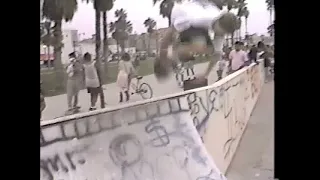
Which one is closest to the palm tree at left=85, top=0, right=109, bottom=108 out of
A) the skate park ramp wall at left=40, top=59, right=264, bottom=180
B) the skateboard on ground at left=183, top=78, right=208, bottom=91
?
the skate park ramp wall at left=40, top=59, right=264, bottom=180

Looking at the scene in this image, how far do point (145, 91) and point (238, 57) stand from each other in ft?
1.25

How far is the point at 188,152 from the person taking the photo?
1664 millimetres

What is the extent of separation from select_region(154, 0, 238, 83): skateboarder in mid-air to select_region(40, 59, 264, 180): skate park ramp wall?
11 centimetres

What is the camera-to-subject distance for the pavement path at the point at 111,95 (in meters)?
1.48

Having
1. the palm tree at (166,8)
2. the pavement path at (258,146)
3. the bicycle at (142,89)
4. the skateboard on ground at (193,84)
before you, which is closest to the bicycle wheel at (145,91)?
the bicycle at (142,89)

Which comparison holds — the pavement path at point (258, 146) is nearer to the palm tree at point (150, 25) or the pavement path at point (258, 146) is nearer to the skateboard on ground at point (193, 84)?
the skateboard on ground at point (193, 84)

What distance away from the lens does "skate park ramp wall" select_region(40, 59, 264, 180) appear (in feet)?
4.93

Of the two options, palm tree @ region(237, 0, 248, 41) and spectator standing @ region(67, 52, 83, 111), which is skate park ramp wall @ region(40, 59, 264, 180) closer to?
spectator standing @ region(67, 52, 83, 111)

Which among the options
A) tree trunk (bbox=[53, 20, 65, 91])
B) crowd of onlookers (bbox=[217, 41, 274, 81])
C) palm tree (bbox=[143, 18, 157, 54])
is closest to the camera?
tree trunk (bbox=[53, 20, 65, 91])

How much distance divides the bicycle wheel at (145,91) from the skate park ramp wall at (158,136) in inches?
0.8

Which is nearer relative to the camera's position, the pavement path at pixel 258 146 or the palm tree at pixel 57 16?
the palm tree at pixel 57 16
